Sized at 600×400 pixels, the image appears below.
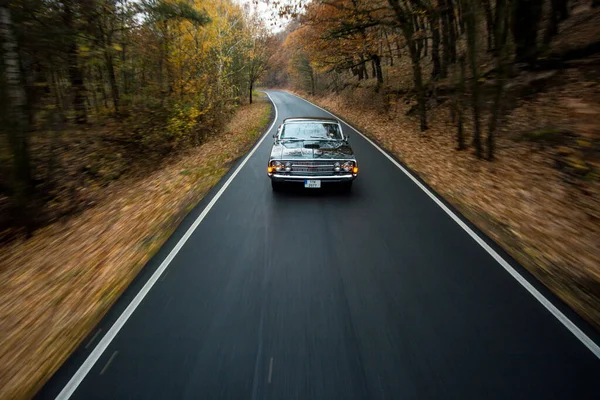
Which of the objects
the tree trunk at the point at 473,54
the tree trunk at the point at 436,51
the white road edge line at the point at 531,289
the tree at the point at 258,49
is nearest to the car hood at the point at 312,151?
the white road edge line at the point at 531,289

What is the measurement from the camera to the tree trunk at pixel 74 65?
22.9 feet

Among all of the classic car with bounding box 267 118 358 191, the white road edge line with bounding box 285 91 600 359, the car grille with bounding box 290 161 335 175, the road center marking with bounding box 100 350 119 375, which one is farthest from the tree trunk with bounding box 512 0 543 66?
the road center marking with bounding box 100 350 119 375

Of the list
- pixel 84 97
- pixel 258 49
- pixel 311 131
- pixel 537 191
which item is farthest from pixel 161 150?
pixel 258 49

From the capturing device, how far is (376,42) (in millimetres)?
18156

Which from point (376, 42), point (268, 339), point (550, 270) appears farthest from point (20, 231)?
point (376, 42)

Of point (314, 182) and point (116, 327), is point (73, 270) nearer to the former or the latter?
point (116, 327)

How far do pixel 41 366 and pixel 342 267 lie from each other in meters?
3.20

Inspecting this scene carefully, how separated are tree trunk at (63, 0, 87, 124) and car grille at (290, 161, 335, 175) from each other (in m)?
5.56

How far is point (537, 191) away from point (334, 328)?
6017 millimetres

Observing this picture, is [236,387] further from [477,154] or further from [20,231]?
[477,154]

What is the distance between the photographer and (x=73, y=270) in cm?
461

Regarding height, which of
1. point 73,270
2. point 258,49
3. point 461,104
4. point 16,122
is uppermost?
point 258,49

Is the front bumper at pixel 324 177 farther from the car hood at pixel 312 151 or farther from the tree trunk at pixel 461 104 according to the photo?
the tree trunk at pixel 461 104

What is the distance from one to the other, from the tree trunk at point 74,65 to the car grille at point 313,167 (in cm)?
556
